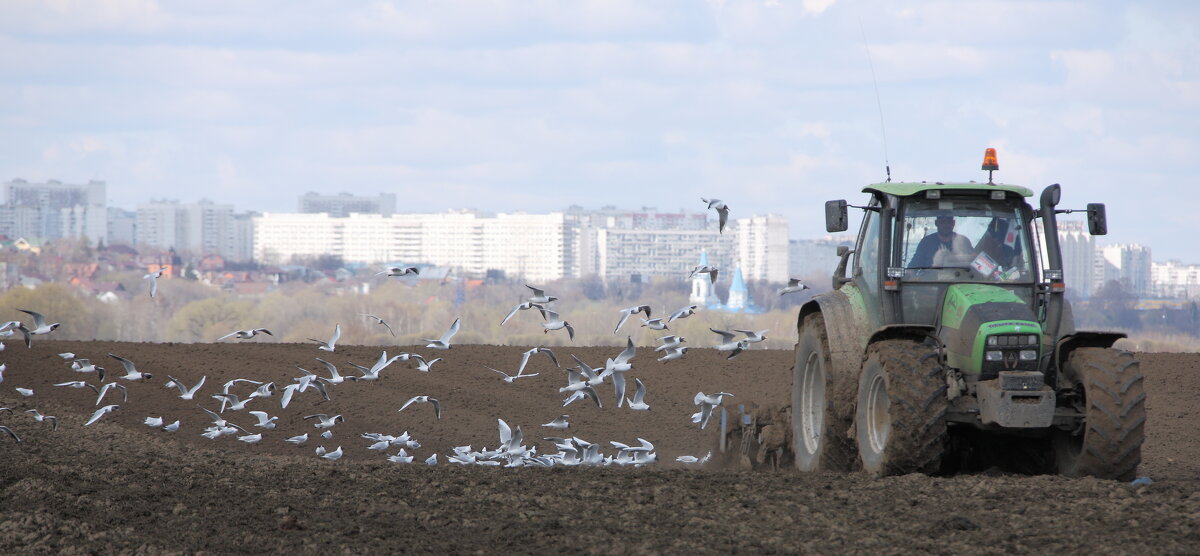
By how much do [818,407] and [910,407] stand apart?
2.38m

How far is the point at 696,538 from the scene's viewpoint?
22.7 ft

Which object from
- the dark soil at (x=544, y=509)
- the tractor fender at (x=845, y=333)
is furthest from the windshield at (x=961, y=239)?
the dark soil at (x=544, y=509)

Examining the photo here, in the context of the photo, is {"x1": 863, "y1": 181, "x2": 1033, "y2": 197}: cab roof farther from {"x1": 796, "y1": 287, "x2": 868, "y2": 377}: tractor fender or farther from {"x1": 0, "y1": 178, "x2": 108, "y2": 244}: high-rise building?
{"x1": 0, "y1": 178, "x2": 108, "y2": 244}: high-rise building

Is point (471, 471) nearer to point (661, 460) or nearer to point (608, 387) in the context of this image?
point (661, 460)

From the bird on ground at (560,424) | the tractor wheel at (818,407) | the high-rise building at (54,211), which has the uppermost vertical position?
the high-rise building at (54,211)

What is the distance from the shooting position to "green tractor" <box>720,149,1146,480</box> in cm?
806

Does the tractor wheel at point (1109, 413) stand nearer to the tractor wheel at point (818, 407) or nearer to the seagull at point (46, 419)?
the tractor wheel at point (818, 407)

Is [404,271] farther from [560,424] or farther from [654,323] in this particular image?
[654,323]

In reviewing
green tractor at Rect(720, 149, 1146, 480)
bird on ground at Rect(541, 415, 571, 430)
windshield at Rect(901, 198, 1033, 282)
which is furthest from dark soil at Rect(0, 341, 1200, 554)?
bird on ground at Rect(541, 415, 571, 430)

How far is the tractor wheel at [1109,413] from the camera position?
7918 mm

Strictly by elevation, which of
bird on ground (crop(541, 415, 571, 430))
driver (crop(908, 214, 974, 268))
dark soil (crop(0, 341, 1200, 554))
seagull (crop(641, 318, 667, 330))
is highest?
driver (crop(908, 214, 974, 268))

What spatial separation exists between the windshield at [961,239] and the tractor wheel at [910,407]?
812mm

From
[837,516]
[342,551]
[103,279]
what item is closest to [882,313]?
[837,516]

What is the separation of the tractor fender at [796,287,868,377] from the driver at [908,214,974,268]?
2.21 feet
